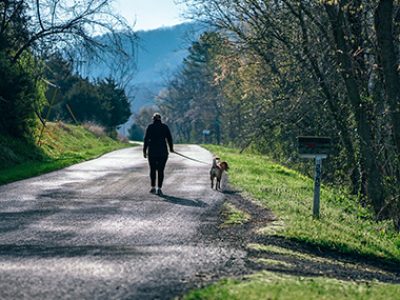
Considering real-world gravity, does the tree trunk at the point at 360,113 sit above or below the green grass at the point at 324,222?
above

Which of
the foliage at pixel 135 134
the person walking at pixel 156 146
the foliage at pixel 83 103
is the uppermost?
the foliage at pixel 83 103

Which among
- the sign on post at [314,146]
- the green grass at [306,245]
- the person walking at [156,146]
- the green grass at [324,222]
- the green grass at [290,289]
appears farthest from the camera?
the person walking at [156,146]

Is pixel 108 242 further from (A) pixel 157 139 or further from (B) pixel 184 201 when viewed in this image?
(A) pixel 157 139

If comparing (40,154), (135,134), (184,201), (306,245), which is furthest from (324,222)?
(135,134)

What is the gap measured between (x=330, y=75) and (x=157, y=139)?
35.0ft

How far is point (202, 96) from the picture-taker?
100 m

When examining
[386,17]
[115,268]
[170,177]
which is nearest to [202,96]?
[170,177]

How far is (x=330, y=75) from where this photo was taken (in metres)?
27.0

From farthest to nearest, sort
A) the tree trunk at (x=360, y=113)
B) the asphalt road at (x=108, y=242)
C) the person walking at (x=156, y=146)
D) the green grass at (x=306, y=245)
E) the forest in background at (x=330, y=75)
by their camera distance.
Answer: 1. the tree trunk at (x=360, y=113)
2. the forest in background at (x=330, y=75)
3. the person walking at (x=156, y=146)
4. the asphalt road at (x=108, y=242)
5. the green grass at (x=306, y=245)

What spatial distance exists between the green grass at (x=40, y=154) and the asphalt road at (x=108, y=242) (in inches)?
177

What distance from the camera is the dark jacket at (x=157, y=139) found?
18.3 m

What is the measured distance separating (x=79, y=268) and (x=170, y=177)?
14.9 m

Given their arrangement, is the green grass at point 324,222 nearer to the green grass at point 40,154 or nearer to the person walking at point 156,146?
the person walking at point 156,146

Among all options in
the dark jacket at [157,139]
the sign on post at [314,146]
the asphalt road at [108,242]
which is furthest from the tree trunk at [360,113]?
the sign on post at [314,146]
